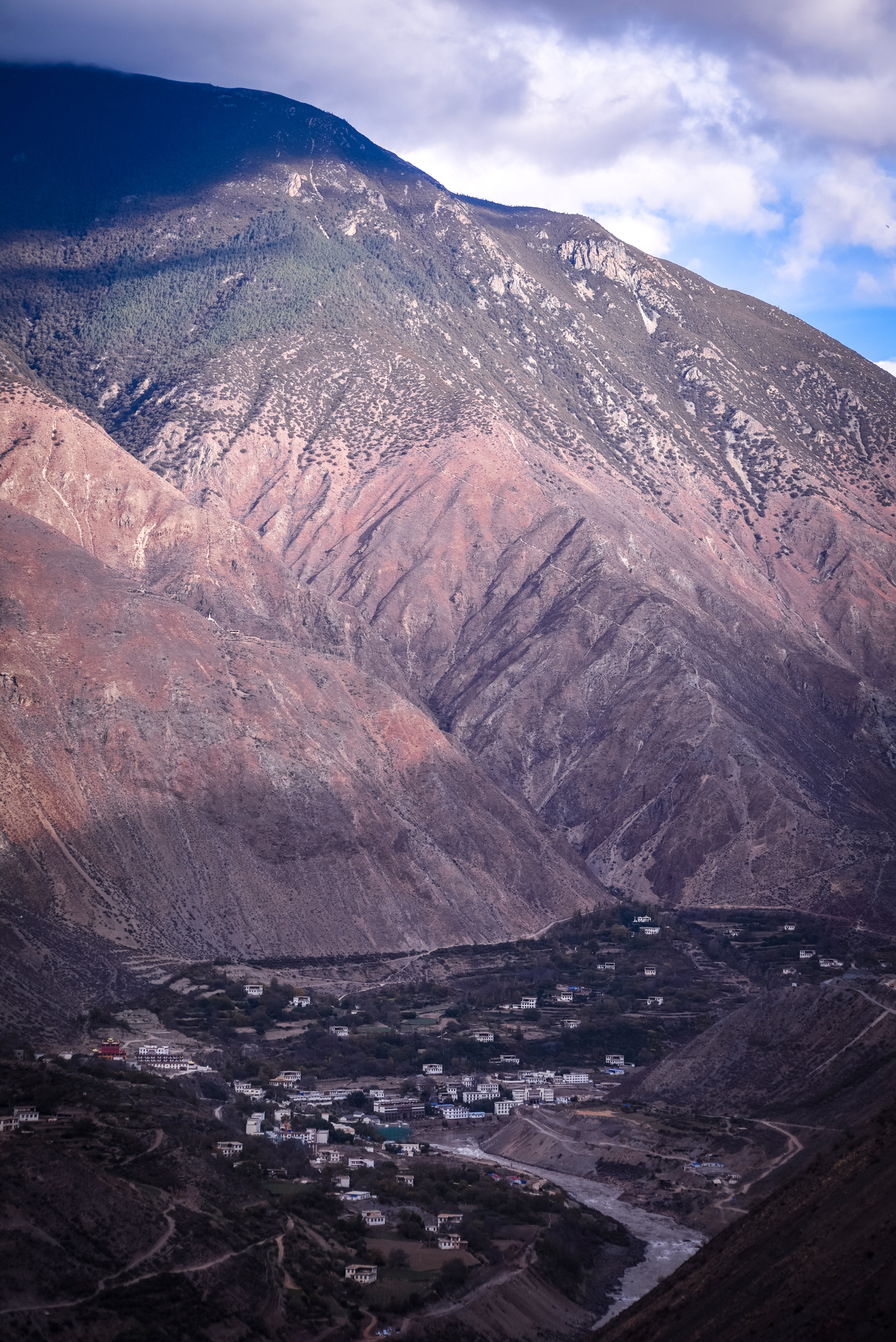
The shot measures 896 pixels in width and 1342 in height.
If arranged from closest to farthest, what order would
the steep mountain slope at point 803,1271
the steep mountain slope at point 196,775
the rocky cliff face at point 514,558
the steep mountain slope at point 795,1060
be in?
the steep mountain slope at point 803,1271
the steep mountain slope at point 795,1060
the steep mountain slope at point 196,775
the rocky cliff face at point 514,558

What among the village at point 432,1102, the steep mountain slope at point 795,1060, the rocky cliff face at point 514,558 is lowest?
the village at point 432,1102

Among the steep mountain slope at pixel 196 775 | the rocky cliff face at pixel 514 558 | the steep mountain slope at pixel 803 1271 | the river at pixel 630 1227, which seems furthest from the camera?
the rocky cliff face at pixel 514 558

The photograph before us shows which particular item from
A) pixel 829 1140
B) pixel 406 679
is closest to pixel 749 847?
pixel 406 679

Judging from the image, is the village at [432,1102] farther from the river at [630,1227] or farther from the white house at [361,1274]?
the river at [630,1227]

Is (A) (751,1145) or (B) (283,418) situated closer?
(A) (751,1145)

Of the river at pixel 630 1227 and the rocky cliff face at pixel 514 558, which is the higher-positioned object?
the rocky cliff face at pixel 514 558

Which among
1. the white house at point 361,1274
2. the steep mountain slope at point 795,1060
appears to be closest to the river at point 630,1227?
the white house at point 361,1274

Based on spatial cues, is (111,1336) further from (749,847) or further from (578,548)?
(578,548)

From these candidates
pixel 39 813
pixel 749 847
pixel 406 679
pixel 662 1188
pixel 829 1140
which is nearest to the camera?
pixel 829 1140

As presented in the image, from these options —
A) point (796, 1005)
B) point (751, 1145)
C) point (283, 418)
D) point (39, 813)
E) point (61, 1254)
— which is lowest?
point (39, 813)

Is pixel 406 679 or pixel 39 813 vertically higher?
pixel 406 679
